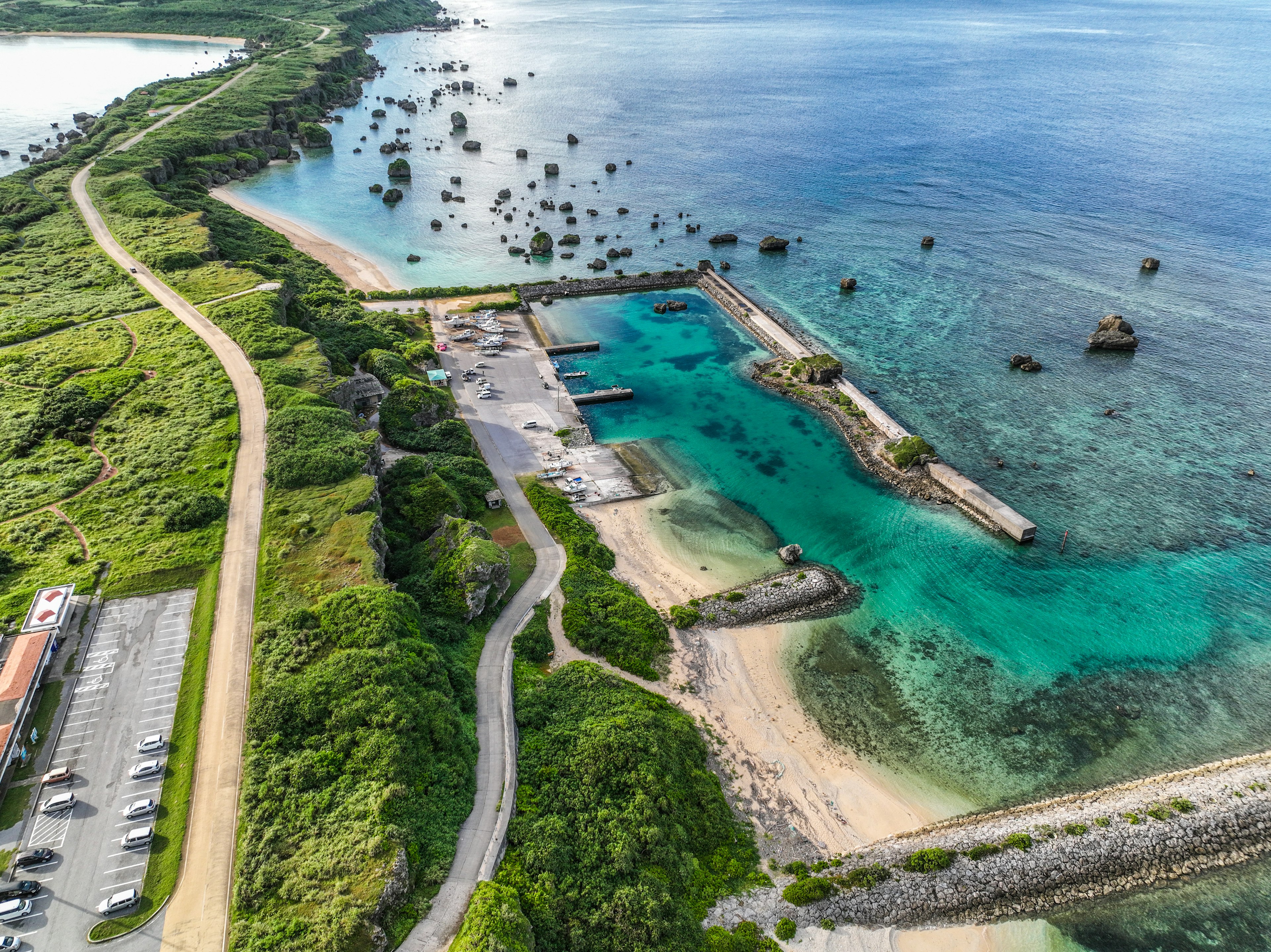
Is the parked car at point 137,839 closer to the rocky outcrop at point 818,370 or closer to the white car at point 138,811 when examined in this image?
the white car at point 138,811

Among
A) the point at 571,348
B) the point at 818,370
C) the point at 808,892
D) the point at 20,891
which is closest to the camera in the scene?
the point at 20,891

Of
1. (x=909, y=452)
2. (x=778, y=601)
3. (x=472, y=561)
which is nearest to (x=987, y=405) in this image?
(x=909, y=452)

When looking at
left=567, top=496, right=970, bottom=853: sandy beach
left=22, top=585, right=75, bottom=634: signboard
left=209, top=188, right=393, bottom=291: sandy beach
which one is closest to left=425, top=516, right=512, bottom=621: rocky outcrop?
left=567, top=496, right=970, bottom=853: sandy beach

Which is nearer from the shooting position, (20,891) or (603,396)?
(20,891)

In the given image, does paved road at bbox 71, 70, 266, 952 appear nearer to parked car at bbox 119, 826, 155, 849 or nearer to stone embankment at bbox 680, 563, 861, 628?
parked car at bbox 119, 826, 155, 849

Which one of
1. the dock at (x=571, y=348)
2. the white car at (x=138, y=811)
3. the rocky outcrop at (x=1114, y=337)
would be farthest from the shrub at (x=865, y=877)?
the rocky outcrop at (x=1114, y=337)

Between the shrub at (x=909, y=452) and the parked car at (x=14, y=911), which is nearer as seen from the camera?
the parked car at (x=14, y=911)

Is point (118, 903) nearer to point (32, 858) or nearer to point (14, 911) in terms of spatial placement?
point (14, 911)
